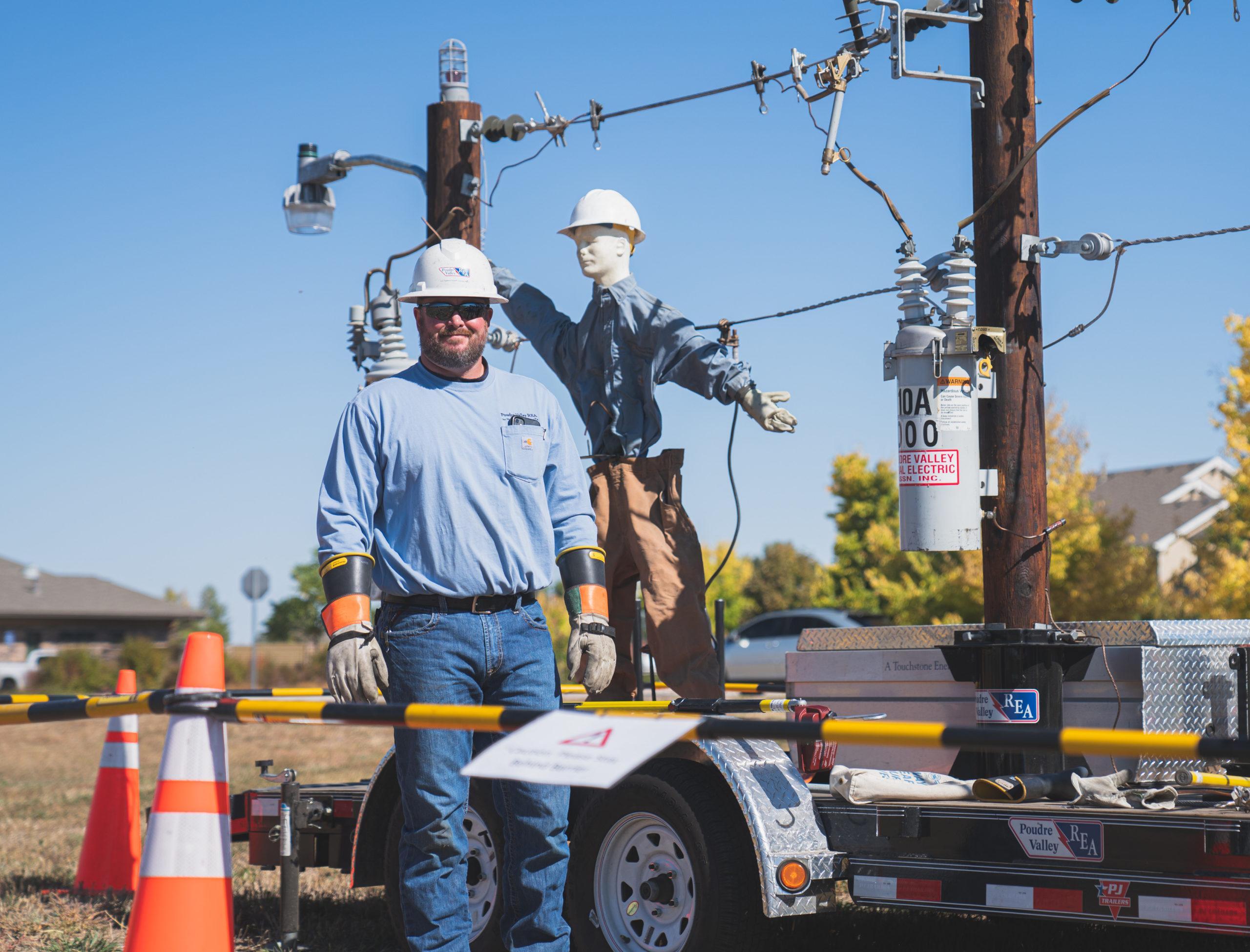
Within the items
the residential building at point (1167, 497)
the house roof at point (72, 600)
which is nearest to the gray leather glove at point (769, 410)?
the residential building at point (1167, 497)

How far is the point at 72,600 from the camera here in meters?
53.2

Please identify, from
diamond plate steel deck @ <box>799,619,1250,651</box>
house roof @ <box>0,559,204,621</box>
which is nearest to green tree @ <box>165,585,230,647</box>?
house roof @ <box>0,559,204,621</box>

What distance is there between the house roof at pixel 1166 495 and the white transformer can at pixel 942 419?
4010 cm

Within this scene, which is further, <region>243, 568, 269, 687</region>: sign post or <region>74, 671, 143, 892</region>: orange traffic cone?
<region>243, 568, 269, 687</region>: sign post

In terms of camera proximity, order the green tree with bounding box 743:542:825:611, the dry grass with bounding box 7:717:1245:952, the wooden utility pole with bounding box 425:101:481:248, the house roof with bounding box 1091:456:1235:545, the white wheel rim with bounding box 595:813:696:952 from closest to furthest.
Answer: the white wheel rim with bounding box 595:813:696:952 → the dry grass with bounding box 7:717:1245:952 → the wooden utility pole with bounding box 425:101:481:248 → the green tree with bounding box 743:542:825:611 → the house roof with bounding box 1091:456:1235:545

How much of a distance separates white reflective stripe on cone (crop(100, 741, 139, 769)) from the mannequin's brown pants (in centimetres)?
282

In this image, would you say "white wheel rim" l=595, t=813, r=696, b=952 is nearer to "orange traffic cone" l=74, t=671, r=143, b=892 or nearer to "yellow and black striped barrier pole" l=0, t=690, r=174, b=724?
"yellow and black striped barrier pole" l=0, t=690, r=174, b=724

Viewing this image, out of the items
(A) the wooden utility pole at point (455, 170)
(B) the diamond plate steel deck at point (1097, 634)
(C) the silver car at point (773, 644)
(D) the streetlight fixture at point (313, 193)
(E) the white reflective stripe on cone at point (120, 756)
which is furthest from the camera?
(C) the silver car at point (773, 644)

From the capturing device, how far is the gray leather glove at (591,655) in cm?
417

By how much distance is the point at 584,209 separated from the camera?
6293mm

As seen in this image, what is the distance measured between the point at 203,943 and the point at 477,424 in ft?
5.49

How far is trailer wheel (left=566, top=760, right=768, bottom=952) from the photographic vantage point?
4402mm

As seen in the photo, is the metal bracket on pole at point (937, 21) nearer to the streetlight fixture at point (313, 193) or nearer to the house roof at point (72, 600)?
the streetlight fixture at point (313, 193)

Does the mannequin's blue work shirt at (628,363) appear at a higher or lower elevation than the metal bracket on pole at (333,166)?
lower
